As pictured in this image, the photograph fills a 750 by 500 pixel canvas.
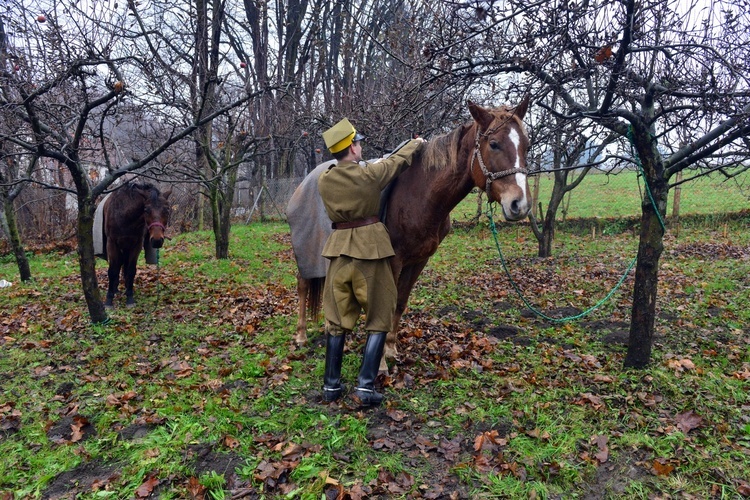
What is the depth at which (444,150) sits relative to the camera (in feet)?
12.6

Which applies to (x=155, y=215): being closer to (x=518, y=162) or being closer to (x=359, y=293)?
(x=359, y=293)

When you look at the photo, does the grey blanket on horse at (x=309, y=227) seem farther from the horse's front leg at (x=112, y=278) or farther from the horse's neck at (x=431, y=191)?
the horse's front leg at (x=112, y=278)

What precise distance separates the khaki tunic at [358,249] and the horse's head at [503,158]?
697mm

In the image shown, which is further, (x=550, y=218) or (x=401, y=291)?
(x=550, y=218)

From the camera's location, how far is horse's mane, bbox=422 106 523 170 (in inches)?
148

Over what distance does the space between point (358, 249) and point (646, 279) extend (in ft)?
8.44

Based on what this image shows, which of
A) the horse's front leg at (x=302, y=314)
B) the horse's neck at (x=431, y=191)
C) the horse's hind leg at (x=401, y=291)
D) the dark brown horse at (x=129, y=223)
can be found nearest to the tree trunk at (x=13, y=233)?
the dark brown horse at (x=129, y=223)

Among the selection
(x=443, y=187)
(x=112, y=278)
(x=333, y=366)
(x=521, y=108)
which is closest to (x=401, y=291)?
(x=333, y=366)

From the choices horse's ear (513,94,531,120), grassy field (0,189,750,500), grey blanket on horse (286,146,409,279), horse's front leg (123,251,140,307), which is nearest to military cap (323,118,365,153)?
grey blanket on horse (286,146,409,279)

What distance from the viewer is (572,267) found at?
8.81m

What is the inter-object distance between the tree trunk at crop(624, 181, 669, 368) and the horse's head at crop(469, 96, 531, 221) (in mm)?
1369

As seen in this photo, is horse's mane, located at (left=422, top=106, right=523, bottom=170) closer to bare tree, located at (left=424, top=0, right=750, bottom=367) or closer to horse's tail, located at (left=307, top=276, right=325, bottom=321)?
bare tree, located at (left=424, top=0, right=750, bottom=367)

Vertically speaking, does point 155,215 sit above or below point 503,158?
below

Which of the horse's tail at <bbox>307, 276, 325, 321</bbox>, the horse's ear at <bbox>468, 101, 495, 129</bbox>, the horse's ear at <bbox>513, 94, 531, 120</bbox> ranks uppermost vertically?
the horse's ear at <bbox>513, 94, 531, 120</bbox>
